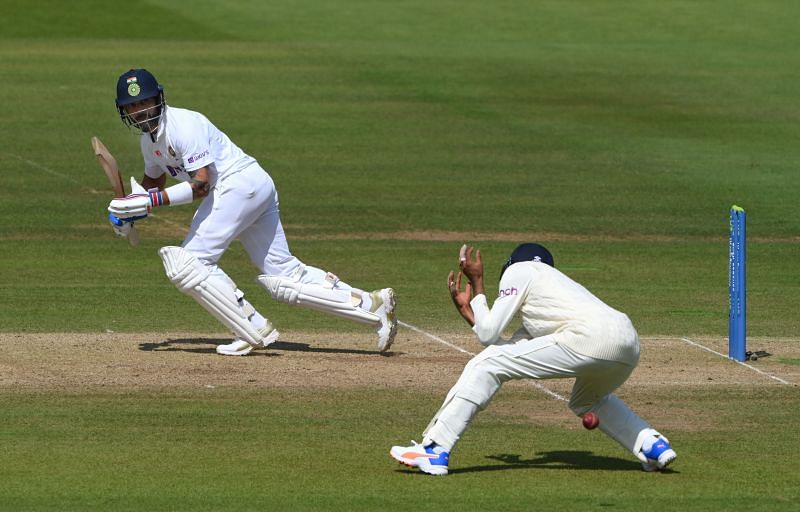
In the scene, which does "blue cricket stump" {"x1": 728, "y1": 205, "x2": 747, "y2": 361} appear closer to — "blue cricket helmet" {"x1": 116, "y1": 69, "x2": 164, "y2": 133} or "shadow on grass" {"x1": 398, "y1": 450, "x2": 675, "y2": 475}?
"shadow on grass" {"x1": 398, "y1": 450, "x2": 675, "y2": 475}

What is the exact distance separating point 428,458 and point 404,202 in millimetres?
12931

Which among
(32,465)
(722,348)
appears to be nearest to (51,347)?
(32,465)

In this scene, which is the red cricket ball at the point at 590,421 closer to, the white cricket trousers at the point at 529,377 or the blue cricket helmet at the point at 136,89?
the white cricket trousers at the point at 529,377

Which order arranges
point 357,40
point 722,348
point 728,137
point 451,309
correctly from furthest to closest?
1. point 357,40
2. point 728,137
3. point 451,309
4. point 722,348

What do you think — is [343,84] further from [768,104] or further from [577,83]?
[768,104]

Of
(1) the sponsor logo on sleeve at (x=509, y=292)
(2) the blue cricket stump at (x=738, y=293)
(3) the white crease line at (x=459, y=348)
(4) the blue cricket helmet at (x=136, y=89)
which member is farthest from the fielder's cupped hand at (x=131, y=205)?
(2) the blue cricket stump at (x=738, y=293)

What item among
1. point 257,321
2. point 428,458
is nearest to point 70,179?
point 257,321

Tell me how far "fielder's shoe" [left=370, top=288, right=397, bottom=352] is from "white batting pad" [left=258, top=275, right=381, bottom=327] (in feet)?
0.16

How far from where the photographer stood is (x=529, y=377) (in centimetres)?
817

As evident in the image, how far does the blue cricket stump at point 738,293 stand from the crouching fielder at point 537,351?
331 cm

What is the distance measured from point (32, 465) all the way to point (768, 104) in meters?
22.7

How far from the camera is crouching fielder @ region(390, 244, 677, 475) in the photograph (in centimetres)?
804

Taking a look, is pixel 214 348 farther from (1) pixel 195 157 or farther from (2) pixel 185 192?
(1) pixel 195 157

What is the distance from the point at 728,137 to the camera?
84.7 ft
